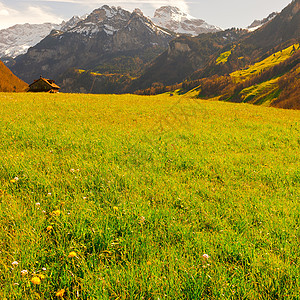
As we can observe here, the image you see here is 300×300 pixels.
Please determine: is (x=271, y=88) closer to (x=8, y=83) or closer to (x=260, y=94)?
(x=260, y=94)

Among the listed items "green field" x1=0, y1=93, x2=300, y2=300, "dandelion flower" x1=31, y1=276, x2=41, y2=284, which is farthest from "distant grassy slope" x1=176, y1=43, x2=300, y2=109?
"dandelion flower" x1=31, y1=276, x2=41, y2=284

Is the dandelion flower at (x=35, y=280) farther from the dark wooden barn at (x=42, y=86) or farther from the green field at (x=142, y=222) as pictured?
the dark wooden barn at (x=42, y=86)

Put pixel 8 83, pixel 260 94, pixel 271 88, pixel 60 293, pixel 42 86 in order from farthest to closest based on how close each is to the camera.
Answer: pixel 260 94 → pixel 271 88 → pixel 42 86 → pixel 8 83 → pixel 60 293

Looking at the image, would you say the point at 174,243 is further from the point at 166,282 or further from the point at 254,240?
the point at 254,240

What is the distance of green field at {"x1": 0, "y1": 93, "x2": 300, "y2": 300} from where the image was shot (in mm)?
2824

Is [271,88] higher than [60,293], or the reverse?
[271,88]

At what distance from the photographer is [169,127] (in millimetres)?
13641

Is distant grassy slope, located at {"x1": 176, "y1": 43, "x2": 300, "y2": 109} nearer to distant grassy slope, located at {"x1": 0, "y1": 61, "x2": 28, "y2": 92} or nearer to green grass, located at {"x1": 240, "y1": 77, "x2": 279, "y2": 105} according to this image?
green grass, located at {"x1": 240, "y1": 77, "x2": 279, "y2": 105}

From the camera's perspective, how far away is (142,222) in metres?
4.09

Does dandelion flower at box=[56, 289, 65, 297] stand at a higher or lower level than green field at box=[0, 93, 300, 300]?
lower

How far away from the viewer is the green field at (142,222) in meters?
2.82

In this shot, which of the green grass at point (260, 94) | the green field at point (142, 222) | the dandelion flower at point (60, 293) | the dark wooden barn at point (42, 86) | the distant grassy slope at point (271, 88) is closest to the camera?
the dandelion flower at point (60, 293)

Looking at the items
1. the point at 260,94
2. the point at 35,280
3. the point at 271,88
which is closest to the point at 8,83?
the point at 35,280

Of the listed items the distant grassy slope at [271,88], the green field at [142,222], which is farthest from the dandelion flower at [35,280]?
the distant grassy slope at [271,88]
